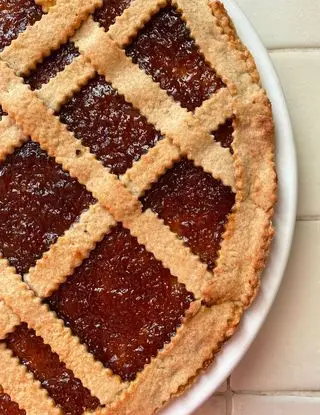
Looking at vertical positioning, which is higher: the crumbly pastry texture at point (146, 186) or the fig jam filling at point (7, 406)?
the crumbly pastry texture at point (146, 186)

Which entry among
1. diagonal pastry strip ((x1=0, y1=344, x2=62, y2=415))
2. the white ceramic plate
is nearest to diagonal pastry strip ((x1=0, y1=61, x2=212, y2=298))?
the white ceramic plate

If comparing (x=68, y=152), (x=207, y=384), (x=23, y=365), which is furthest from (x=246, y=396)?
(x=68, y=152)

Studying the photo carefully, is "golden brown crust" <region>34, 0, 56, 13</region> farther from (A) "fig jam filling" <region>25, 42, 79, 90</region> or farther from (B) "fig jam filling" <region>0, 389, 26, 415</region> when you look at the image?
(B) "fig jam filling" <region>0, 389, 26, 415</region>

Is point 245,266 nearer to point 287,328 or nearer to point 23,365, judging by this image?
point 287,328

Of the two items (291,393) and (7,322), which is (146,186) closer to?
(7,322)

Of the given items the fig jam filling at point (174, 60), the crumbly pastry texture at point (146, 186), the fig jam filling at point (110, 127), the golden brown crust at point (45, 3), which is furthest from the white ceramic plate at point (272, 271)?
the golden brown crust at point (45, 3)

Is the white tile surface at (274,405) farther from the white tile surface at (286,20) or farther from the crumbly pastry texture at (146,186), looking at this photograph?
the white tile surface at (286,20)

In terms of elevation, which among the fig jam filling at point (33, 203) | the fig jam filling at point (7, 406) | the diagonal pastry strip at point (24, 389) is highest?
the fig jam filling at point (33, 203)
